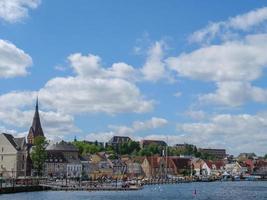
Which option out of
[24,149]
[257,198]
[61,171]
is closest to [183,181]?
[61,171]

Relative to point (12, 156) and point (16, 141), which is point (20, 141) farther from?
point (12, 156)

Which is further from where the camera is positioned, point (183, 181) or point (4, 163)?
point (183, 181)

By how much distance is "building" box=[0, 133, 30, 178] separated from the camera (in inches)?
6457

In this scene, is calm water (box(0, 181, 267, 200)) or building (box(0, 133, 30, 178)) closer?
calm water (box(0, 181, 267, 200))

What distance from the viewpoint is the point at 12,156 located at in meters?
168

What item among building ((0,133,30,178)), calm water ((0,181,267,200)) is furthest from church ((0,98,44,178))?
calm water ((0,181,267,200))

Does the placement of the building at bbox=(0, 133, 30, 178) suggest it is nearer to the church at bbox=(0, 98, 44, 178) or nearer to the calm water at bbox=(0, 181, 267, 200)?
the church at bbox=(0, 98, 44, 178)

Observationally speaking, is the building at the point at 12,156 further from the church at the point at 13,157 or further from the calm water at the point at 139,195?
the calm water at the point at 139,195

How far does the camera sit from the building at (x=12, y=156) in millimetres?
164000

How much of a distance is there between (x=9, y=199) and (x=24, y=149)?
261ft

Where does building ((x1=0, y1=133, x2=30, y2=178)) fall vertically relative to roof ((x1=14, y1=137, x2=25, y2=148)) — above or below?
below

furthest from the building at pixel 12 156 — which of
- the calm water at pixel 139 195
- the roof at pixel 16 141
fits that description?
the calm water at pixel 139 195

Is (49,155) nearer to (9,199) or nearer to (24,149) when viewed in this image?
(24,149)

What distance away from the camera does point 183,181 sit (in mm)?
194000
